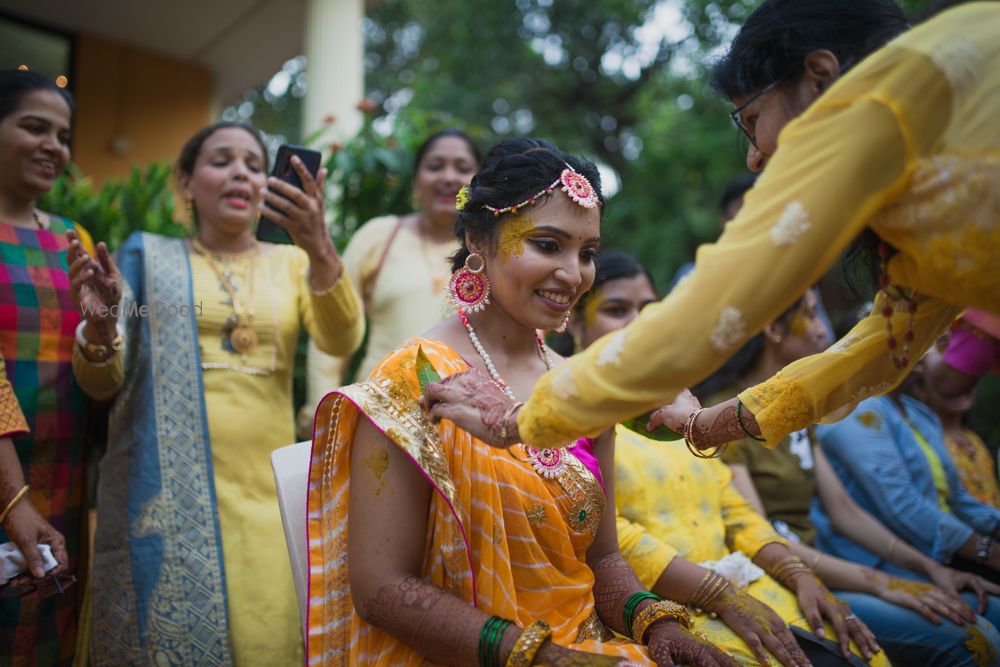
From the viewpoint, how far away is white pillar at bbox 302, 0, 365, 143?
22.9ft

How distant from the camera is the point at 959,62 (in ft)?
4.93

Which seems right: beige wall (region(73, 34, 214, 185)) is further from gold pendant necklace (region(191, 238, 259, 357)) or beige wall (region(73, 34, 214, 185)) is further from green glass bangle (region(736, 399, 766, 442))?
green glass bangle (region(736, 399, 766, 442))

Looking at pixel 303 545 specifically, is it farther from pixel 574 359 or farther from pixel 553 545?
pixel 574 359

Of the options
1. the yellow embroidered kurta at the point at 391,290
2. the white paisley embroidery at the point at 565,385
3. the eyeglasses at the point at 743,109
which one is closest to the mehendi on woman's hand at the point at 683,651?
the white paisley embroidery at the point at 565,385

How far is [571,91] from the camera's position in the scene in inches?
530

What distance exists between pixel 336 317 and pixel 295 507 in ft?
3.64

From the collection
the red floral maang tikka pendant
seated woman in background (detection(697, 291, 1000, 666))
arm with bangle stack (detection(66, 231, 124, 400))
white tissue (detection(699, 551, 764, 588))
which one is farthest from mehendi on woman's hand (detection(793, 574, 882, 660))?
arm with bangle stack (detection(66, 231, 124, 400))

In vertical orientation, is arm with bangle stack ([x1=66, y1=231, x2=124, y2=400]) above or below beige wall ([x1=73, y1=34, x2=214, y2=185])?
below

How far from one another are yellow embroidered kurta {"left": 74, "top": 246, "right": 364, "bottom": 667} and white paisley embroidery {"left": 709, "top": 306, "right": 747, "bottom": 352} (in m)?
1.96

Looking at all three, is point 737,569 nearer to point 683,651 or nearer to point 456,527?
point 683,651

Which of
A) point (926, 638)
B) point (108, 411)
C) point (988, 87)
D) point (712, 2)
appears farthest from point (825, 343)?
point (712, 2)

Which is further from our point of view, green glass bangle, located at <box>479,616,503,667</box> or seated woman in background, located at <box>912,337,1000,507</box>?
seated woman in background, located at <box>912,337,1000,507</box>

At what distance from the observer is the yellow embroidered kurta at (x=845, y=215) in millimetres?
1509

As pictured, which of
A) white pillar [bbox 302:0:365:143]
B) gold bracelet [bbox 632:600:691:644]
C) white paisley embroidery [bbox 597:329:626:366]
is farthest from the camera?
white pillar [bbox 302:0:365:143]
